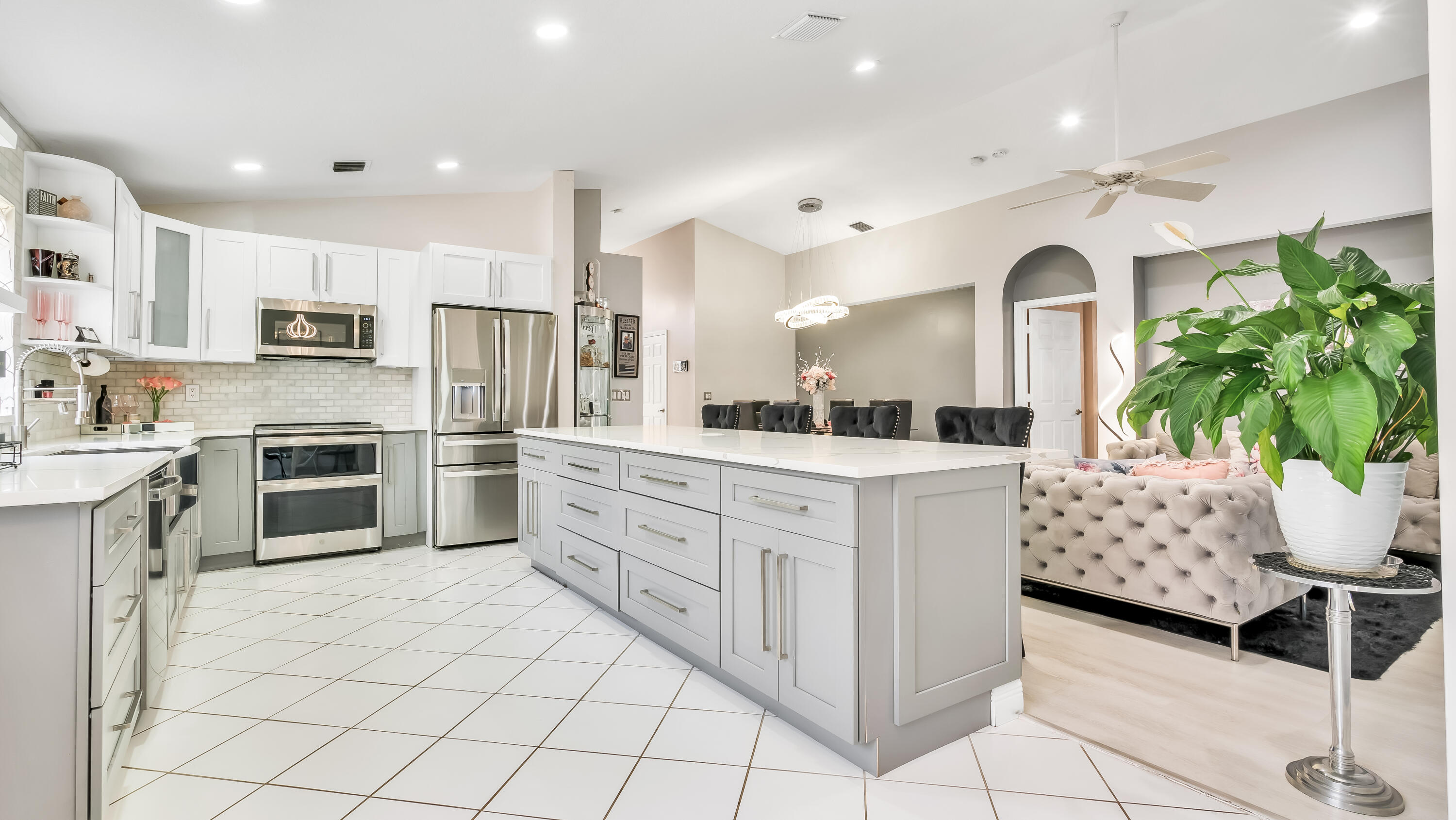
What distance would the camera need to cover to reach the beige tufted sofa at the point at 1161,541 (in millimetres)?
2637

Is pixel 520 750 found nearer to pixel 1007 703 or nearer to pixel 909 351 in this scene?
pixel 1007 703

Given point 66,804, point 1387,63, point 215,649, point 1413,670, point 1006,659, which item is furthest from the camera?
point 1387,63

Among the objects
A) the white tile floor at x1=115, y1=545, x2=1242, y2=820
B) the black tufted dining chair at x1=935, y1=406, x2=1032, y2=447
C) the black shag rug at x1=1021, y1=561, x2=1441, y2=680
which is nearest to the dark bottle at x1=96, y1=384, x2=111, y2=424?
the white tile floor at x1=115, y1=545, x2=1242, y2=820

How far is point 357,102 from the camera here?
3572 mm

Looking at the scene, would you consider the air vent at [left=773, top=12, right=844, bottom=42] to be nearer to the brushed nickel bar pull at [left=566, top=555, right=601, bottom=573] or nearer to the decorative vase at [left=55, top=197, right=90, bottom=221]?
the brushed nickel bar pull at [left=566, top=555, right=601, bottom=573]

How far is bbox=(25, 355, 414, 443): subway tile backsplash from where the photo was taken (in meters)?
4.30

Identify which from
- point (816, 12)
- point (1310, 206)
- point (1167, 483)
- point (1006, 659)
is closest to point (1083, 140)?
point (1310, 206)

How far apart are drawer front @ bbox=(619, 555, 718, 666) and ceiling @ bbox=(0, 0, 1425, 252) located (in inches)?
101

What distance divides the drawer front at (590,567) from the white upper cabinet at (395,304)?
2.28 meters

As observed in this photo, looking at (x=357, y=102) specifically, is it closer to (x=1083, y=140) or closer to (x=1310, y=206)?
(x=1083, y=140)

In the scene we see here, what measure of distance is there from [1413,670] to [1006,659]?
66.2 inches

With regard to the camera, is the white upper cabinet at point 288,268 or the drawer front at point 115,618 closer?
the drawer front at point 115,618

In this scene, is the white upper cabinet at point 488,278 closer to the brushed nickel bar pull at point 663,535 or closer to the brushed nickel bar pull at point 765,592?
the brushed nickel bar pull at point 663,535

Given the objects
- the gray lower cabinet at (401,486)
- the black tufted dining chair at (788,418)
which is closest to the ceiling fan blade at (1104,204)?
the black tufted dining chair at (788,418)
